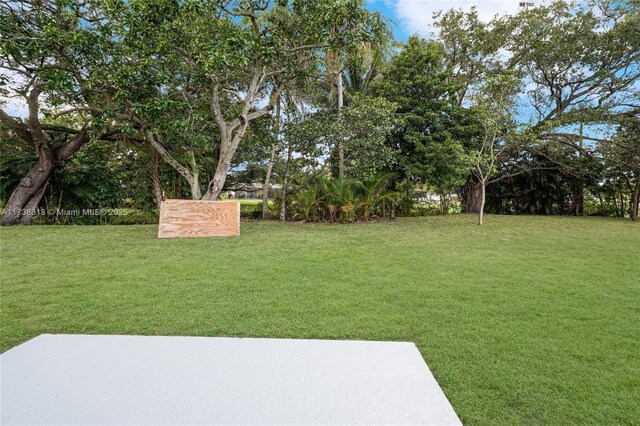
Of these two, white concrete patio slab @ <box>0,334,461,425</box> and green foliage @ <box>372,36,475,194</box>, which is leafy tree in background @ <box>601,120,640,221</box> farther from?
white concrete patio slab @ <box>0,334,461,425</box>

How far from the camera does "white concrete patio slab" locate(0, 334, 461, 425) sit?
1312mm

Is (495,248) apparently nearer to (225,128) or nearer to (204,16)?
(225,128)

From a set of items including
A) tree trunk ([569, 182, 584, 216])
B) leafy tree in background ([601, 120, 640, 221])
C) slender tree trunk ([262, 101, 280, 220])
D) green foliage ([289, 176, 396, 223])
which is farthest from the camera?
tree trunk ([569, 182, 584, 216])

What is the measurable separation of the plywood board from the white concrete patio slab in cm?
368

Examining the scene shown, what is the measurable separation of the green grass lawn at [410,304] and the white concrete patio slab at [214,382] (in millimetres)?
145

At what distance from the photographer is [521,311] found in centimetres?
238

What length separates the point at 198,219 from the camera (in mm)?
5648

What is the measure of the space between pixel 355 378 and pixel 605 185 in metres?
13.8

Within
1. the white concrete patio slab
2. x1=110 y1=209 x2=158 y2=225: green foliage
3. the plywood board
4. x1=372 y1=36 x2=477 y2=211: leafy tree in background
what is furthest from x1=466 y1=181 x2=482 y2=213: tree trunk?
the white concrete patio slab

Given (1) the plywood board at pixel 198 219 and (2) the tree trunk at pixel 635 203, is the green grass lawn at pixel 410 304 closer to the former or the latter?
(1) the plywood board at pixel 198 219

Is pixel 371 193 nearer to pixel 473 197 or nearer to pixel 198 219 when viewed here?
pixel 198 219

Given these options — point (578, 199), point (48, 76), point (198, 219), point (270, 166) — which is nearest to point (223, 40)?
point (48, 76)

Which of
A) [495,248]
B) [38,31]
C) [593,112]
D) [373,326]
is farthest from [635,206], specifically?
[38,31]

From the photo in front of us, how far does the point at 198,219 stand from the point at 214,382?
14.8ft
